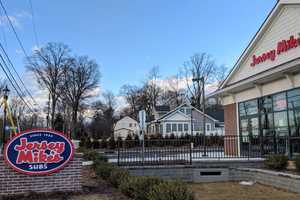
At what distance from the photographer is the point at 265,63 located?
14.4m

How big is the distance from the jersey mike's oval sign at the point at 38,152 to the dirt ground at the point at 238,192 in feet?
12.7

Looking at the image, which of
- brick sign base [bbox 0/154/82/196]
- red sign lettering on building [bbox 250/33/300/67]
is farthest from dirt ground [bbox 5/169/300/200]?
red sign lettering on building [bbox 250/33/300/67]

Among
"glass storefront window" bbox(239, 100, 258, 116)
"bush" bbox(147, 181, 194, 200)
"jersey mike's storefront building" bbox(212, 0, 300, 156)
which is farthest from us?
"glass storefront window" bbox(239, 100, 258, 116)

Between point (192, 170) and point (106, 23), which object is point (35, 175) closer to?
point (192, 170)

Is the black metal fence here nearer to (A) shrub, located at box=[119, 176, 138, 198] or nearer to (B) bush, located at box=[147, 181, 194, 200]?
(A) shrub, located at box=[119, 176, 138, 198]

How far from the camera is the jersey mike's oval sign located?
7554 mm

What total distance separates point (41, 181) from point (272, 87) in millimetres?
10286

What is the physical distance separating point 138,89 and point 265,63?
5531 cm

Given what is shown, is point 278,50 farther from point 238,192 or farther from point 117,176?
point 117,176

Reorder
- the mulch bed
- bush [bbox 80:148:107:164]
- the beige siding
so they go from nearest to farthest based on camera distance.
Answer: the mulch bed, the beige siding, bush [bbox 80:148:107:164]

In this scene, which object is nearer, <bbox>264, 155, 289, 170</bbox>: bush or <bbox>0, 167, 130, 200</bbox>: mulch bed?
<bbox>0, 167, 130, 200</bbox>: mulch bed

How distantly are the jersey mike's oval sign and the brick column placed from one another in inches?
412

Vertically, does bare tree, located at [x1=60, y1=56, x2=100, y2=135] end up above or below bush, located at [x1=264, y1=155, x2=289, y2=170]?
above

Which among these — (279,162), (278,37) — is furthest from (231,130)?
(279,162)
